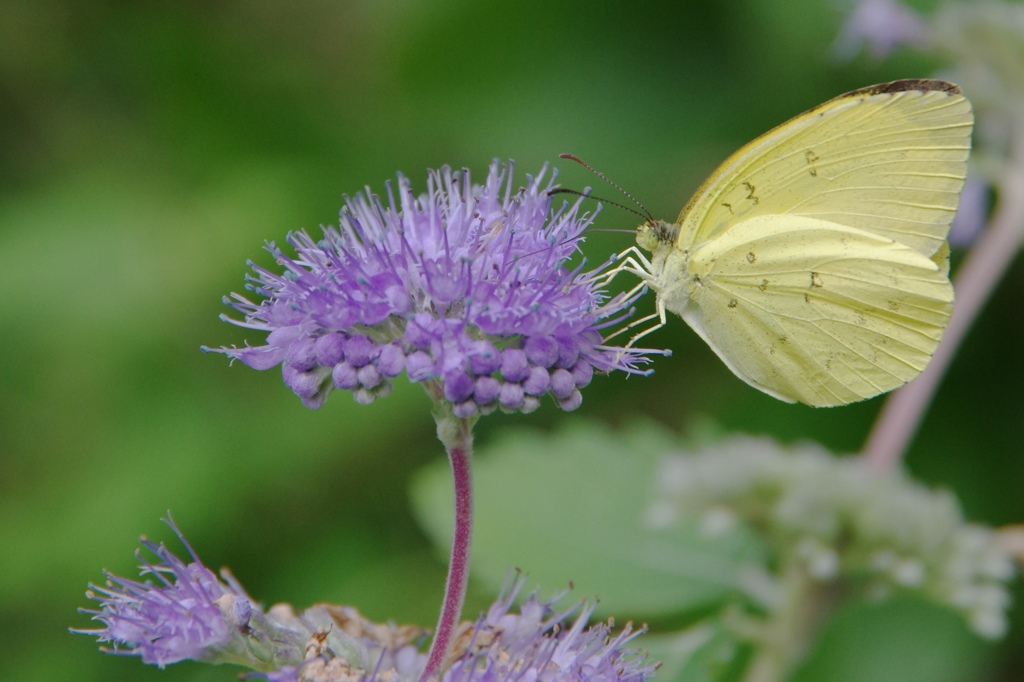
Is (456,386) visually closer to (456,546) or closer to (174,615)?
(456,546)

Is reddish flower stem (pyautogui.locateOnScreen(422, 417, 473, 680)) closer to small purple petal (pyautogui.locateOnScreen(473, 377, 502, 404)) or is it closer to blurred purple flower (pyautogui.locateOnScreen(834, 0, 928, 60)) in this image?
small purple petal (pyautogui.locateOnScreen(473, 377, 502, 404))

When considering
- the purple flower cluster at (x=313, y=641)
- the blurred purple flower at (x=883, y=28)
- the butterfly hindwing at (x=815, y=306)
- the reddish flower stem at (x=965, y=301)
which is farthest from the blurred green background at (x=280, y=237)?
the purple flower cluster at (x=313, y=641)

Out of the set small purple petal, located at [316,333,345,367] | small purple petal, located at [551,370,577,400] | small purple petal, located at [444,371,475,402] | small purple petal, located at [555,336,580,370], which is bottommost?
small purple petal, located at [316,333,345,367]

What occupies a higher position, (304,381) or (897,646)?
(897,646)

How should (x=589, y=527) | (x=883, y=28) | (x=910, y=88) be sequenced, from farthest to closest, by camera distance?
(x=589, y=527), (x=883, y=28), (x=910, y=88)

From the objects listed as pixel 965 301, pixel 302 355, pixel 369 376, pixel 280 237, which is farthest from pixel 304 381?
pixel 280 237

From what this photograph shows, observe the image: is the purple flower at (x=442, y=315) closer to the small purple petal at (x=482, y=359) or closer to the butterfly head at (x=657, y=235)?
the small purple petal at (x=482, y=359)

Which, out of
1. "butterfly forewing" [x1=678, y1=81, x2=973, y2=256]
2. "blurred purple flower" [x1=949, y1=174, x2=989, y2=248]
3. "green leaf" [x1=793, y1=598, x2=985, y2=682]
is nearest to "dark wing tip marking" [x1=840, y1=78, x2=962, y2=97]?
"butterfly forewing" [x1=678, y1=81, x2=973, y2=256]
